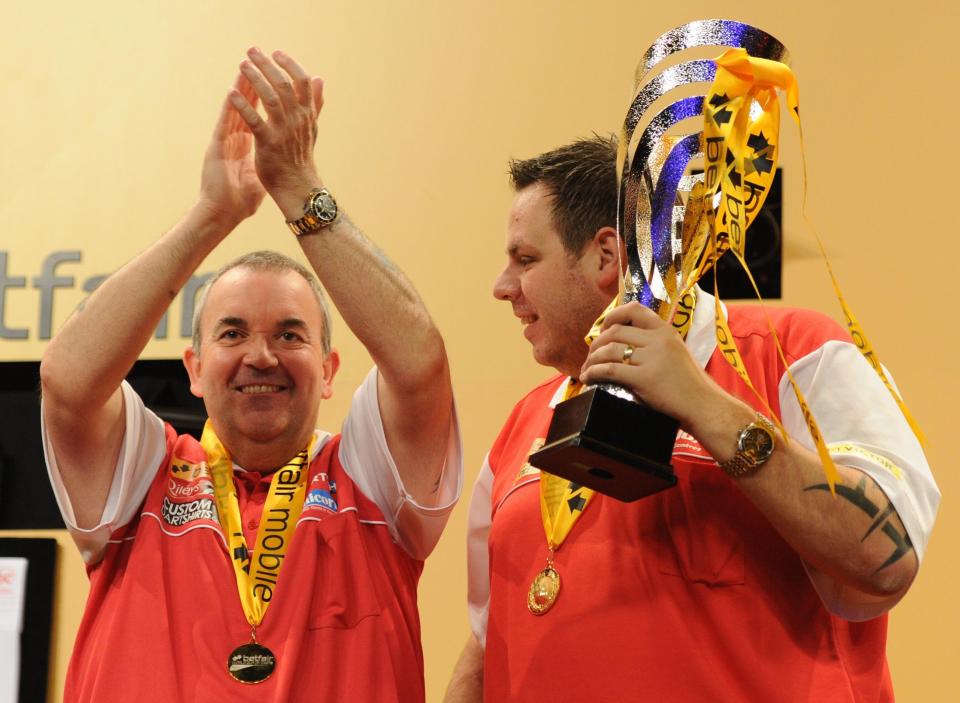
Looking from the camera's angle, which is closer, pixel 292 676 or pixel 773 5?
pixel 292 676

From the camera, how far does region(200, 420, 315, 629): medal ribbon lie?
5.91 ft

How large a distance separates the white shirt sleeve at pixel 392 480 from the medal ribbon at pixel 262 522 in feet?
0.32

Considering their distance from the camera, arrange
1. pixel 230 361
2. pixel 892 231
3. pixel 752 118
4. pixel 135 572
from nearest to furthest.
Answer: pixel 752 118
pixel 135 572
pixel 230 361
pixel 892 231

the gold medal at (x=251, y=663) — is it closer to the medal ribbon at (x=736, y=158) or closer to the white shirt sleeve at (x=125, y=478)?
the white shirt sleeve at (x=125, y=478)

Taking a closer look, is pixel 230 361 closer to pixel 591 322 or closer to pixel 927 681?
pixel 591 322

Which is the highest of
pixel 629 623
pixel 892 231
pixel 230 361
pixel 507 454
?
pixel 892 231

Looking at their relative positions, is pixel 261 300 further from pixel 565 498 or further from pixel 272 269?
pixel 565 498

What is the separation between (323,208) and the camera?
174 centimetres

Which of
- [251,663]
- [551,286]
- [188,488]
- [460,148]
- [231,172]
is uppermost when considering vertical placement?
[460,148]

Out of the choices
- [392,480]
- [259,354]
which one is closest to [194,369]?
[259,354]

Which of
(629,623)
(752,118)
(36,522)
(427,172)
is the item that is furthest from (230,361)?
(36,522)

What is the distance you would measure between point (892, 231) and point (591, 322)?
134 cm

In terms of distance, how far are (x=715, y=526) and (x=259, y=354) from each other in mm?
793

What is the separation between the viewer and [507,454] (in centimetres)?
200
